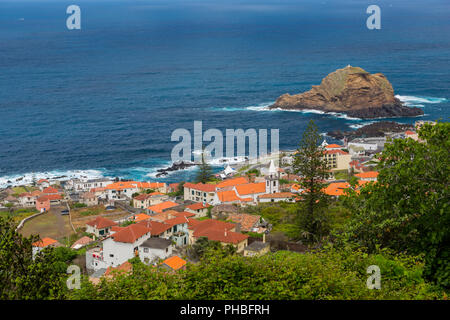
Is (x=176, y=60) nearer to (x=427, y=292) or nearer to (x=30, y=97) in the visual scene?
(x=30, y=97)

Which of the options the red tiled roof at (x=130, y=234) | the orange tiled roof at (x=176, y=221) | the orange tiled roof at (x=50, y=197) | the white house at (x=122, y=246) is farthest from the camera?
the orange tiled roof at (x=50, y=197)

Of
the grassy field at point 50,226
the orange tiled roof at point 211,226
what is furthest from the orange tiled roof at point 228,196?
the grassy field at point 50,226

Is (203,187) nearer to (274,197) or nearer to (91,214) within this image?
(274,197)

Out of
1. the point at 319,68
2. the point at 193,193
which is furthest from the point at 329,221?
the point at 319,68

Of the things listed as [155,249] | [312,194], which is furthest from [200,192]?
[312,194]

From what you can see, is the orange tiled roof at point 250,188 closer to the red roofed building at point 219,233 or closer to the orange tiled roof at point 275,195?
the orange tiled roof at point 275,195

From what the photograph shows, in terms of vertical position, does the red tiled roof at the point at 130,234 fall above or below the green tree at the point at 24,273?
below
